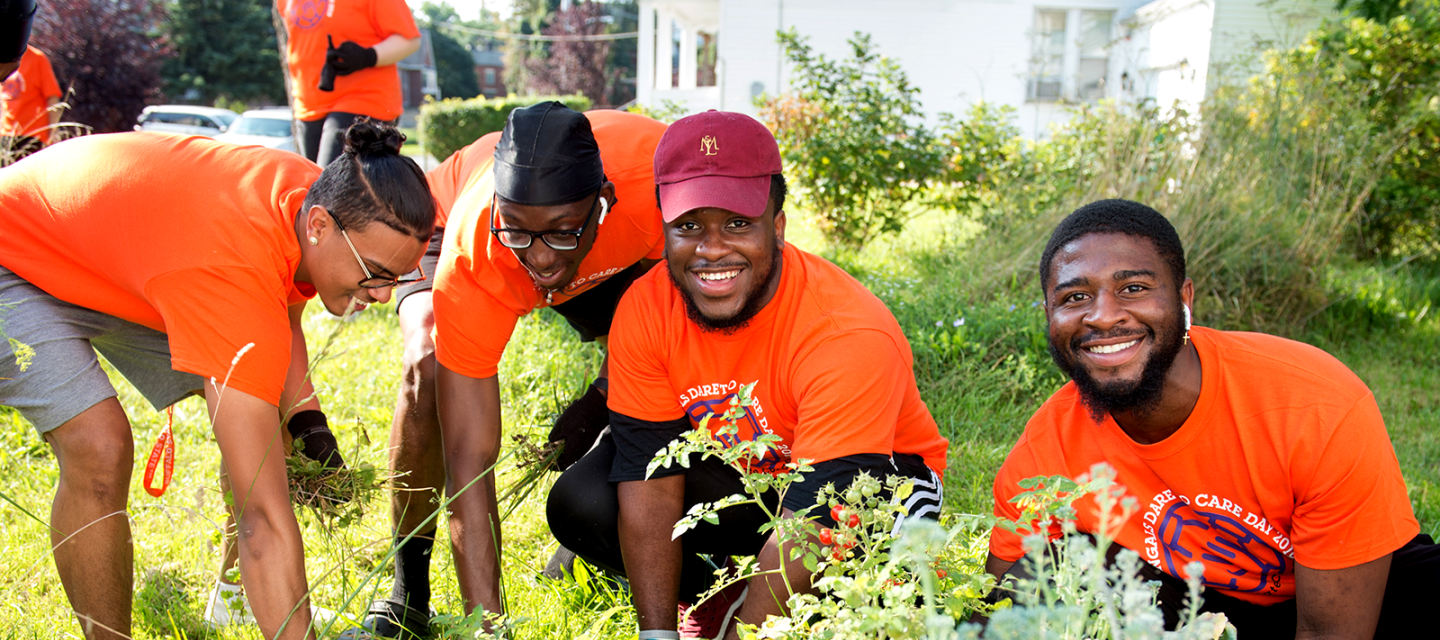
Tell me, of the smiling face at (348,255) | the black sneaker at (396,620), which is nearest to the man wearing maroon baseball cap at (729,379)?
the black sneaker at (396,620)

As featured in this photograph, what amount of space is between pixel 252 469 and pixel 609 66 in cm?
4016

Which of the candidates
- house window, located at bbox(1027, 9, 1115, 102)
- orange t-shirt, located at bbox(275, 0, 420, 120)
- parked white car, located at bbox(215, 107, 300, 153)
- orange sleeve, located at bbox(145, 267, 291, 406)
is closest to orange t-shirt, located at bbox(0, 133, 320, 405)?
orange sleeve, located at bbox(145, 267, 291, 406)

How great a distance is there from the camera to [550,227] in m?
2.63

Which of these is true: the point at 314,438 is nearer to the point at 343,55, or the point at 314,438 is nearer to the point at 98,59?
the point at 343,55

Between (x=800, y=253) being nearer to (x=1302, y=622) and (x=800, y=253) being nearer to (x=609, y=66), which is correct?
(x=1302, y=622)

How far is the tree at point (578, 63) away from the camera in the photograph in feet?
118

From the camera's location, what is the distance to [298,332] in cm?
313

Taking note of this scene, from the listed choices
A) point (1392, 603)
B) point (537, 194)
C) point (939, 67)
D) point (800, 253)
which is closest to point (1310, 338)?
point (1392, 603)

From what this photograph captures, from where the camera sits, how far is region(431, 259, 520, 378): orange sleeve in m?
2.67

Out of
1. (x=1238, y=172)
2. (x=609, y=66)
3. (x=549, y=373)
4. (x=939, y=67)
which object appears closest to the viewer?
(x=549, y=373)

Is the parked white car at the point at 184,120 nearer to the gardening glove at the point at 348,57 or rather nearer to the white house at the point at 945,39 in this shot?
the white house at the point at 945,39

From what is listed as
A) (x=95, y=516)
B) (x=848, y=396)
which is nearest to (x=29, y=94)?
(x=95, y=516)

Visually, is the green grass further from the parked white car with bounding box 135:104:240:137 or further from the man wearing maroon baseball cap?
the parked white car with bounding box 135:104:240:137

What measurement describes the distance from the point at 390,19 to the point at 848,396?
3.93m
